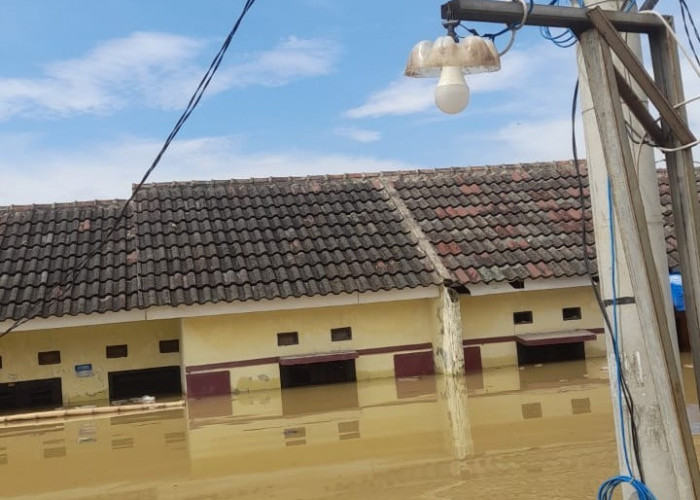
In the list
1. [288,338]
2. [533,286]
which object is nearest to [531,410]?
[533,286]

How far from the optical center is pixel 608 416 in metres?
9.38

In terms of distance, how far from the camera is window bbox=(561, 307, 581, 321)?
14.3 meters

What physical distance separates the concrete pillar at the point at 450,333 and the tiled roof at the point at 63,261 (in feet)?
16.0

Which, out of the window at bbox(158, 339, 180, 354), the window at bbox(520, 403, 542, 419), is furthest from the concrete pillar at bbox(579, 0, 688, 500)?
the window at bbox(158, 339, 180, 354)

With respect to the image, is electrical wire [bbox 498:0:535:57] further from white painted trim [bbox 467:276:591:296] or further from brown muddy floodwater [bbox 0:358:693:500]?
white painted trim [bbox 467:276:591:296]

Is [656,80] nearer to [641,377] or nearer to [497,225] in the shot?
[641,377]

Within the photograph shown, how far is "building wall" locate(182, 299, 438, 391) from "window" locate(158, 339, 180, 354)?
0.99 metres

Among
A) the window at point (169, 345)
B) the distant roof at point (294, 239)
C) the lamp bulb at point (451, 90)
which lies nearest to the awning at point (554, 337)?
the distant roof at point (294, 239)

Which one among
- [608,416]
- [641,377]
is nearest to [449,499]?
[641,377]

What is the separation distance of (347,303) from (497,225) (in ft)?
12.2

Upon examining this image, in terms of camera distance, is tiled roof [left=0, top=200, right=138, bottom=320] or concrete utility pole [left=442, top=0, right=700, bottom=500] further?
tiled roof [left=0, top=200, right=138, bottom=320]

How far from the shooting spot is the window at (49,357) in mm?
12961

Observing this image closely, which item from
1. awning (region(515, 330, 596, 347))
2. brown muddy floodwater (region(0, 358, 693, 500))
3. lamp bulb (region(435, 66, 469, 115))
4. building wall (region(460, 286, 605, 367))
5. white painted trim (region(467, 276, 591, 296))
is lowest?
brown muddy floodwater (region(0, 358, 693, 500))

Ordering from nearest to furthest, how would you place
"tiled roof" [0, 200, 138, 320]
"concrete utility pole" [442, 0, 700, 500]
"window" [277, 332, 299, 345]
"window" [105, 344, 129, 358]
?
"concrete utility pole" [442, 0, 700, 500] → "tiled roof" [0, 200, 138, 320] → "window" [277, 332, 299, 345] → "window" [105, 344, 129, 358]
